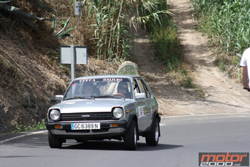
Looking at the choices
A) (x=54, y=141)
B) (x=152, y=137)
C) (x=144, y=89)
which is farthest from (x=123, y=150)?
(x=144, y=89)

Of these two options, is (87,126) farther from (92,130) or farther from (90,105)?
(90,105)

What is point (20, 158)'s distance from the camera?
9.96 m

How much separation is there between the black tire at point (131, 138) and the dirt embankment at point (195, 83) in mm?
11863

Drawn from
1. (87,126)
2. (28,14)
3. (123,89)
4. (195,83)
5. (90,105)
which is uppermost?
(28,14)

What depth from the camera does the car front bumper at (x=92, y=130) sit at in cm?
1054

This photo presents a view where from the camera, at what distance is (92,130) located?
10.6m

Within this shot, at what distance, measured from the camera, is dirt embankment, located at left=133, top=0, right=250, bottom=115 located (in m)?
24.3

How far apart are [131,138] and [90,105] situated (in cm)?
99

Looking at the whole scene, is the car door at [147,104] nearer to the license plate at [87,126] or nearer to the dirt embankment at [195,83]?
the license plate at [87,126]

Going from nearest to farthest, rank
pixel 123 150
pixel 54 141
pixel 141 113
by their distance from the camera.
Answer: pixel 123 150 → pixel 54 141 → pixel 141 113

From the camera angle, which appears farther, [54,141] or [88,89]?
[88,89]

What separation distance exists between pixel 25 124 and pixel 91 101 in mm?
6836

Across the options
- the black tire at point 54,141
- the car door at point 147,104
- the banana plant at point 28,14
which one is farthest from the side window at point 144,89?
the banana plant at point 28,14

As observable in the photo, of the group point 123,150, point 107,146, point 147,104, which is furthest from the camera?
point 147,104
